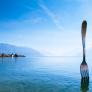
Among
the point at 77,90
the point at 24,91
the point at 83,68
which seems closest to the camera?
the point at 24,91

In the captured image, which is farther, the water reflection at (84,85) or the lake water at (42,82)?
the water reflection at (84,85)

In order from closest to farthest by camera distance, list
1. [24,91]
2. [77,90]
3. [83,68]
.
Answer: [24,91], [77,90], [83,68]

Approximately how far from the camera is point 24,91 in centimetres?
3297

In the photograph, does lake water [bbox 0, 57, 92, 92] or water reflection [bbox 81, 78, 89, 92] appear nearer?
lake water [bbox 0, 57, 92, 92]

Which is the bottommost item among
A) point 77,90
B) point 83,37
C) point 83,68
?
point 77,90

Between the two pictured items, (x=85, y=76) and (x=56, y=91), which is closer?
(x=56, y=91)

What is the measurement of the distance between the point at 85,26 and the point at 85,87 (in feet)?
39.4

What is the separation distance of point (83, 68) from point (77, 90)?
511 centimetres

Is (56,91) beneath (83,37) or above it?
beneath

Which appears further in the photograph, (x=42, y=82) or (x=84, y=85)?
(x=42, y=82)

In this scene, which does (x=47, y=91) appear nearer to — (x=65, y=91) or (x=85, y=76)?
(x=65, y=91)

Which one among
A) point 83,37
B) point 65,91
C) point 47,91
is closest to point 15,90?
point 47,91

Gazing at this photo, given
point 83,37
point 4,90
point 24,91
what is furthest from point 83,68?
point 4,90

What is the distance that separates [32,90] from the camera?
3422 centimetres
